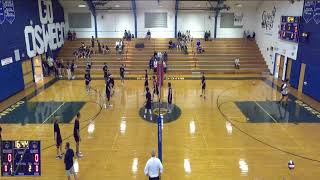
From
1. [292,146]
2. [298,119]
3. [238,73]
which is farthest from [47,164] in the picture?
[238,73]

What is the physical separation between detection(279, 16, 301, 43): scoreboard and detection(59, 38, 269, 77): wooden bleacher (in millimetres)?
4921

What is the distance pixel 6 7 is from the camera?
1980cm

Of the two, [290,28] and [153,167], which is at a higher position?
[290,28]

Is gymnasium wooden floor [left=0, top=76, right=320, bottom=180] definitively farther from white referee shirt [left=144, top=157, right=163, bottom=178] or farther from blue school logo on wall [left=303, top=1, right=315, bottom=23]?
blue school logo on wall [left=303, top=1, right=315, bottom=23]

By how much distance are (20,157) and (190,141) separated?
7.58 meters

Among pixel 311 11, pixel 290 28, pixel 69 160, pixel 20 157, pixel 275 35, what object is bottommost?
pixel 69 160

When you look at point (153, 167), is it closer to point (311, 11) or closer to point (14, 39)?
point (14, 39)

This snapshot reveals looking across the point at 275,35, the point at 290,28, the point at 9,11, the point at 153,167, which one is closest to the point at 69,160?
the point at 153,167

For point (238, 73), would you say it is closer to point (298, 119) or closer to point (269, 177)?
point (298, 119)

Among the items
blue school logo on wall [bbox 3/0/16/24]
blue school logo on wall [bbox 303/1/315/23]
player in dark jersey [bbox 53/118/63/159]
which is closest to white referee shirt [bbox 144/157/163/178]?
player in dark jersey [bbox 53/118/63/159]

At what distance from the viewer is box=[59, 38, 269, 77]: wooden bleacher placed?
1125 inches

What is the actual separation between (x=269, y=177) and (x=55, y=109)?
506 inches

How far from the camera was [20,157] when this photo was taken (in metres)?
7.88

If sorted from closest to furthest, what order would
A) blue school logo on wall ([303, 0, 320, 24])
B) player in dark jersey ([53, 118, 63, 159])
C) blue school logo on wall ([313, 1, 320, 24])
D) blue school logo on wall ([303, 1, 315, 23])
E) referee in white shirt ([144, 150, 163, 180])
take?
referee in white shirt ([144, 150, 163, 180]) → player in dark jersey ([53, 118, 63, 159]) → blue school logo on wall ([313, 1, 320, 24]) → blue school logo on wall ([303, 0, 320, 24]) → blue school logo on wall ([303, 1, 315, 23])
